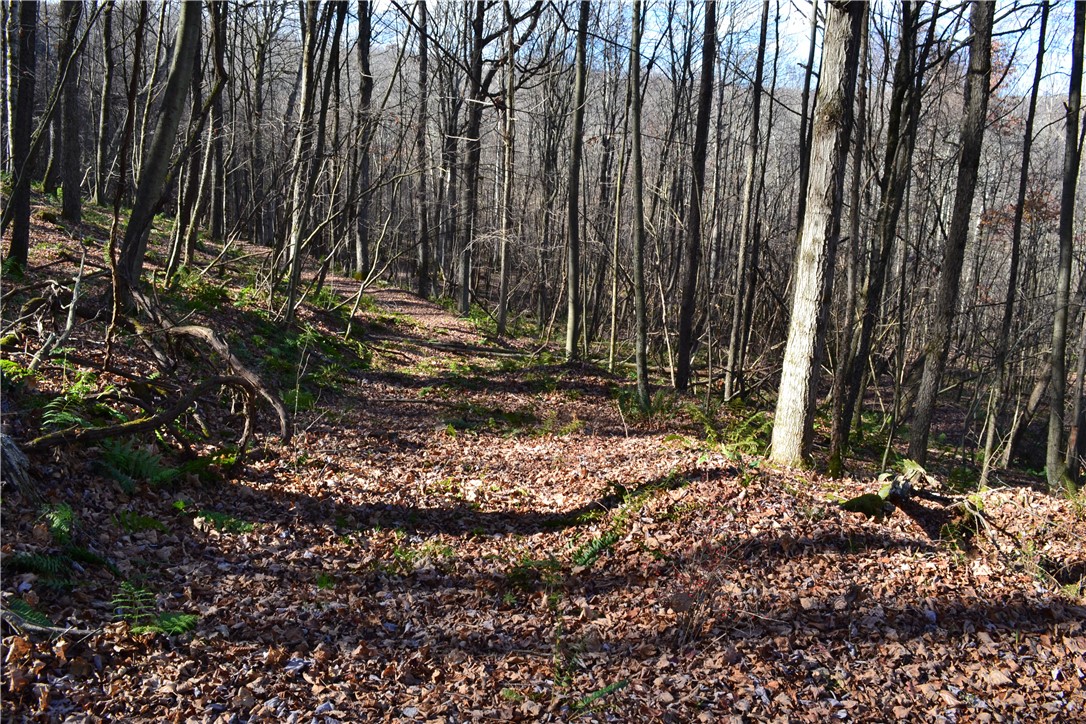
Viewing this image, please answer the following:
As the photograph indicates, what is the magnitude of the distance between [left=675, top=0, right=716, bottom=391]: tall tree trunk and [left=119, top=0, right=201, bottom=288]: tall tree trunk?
301 inches

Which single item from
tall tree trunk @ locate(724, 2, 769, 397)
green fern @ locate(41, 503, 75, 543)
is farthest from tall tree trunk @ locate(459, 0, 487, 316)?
green fern @ locate(41, 503, 75, 543)

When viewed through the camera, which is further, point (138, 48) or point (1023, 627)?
point (138, 48)

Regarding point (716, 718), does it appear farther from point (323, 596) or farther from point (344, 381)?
point (344, 381)

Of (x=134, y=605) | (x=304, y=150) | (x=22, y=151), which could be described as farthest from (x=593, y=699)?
(x=304, y=150)

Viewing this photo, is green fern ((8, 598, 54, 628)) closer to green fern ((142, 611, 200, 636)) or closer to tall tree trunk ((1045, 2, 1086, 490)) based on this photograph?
green fern ((142, 611, 200, 636))

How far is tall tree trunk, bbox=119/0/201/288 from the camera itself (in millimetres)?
8148

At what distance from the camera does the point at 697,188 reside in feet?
40.4

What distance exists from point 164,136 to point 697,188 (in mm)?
8235

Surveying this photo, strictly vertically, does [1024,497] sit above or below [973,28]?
below

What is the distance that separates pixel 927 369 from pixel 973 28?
4756 mm

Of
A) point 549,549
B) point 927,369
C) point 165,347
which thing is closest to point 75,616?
point 549,549

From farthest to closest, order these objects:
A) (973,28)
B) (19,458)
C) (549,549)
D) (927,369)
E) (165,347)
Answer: (927,369) < (973,28) < (165,347) < (549,549) < (19,458)

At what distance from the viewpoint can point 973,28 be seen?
966 centimetres

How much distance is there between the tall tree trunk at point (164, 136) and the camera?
26.7ft
